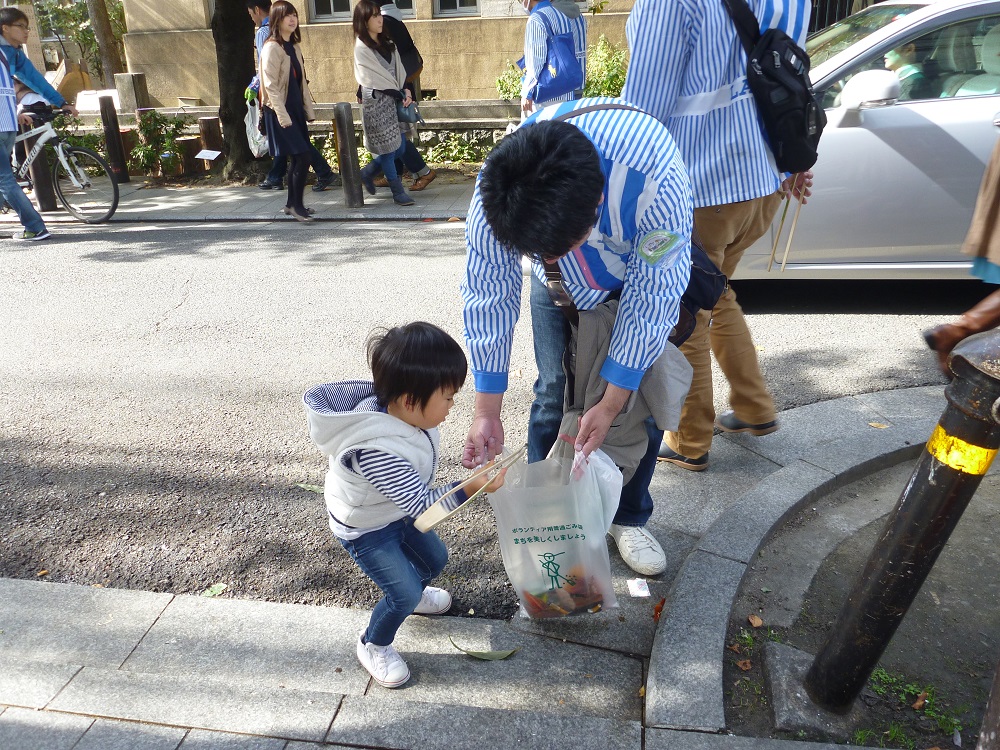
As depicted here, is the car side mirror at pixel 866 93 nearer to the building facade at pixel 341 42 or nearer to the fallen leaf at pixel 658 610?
the fallen leaf at pixel 658 610

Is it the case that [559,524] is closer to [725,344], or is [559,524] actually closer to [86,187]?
[725,344]

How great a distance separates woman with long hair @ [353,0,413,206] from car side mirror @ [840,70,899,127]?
473cm

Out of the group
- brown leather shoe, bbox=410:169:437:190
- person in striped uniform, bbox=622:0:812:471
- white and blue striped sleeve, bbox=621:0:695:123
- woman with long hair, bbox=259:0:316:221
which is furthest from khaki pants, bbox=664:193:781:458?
brown leather shoe, bbox=410:169:437:190

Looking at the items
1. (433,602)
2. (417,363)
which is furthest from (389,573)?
(417,363)

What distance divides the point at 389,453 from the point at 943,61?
4173 mm

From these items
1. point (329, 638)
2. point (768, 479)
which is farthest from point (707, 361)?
point (329, 638)

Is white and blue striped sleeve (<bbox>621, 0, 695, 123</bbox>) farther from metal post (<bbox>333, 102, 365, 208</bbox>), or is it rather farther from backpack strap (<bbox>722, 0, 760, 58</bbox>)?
metal post (<bbox>333, 102, 365, 208</bbox>)

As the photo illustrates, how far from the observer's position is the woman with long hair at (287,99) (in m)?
7.70

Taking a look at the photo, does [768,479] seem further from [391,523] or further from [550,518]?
[391,523]

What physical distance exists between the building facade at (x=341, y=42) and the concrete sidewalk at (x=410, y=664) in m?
11.7

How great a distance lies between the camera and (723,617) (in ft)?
7.96

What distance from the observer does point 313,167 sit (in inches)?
360

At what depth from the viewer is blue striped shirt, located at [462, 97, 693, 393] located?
6.48 feet

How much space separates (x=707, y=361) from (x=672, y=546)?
67cm
